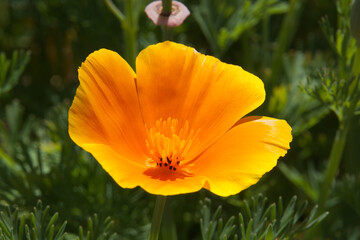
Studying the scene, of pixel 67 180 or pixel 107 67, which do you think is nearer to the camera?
pixel 107 67

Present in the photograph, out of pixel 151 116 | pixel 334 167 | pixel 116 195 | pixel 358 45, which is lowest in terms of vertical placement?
pixel 116 195

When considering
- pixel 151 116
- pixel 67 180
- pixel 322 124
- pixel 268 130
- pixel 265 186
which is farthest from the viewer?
pixel 322 124

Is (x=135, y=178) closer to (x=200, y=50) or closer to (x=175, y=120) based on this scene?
(x=175, y=120)

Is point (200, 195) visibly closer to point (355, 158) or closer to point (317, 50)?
point (355, 158)

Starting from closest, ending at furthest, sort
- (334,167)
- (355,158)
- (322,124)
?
(334,167) < (355,158) < (322,124)

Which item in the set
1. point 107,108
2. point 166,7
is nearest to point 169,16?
point 166,7

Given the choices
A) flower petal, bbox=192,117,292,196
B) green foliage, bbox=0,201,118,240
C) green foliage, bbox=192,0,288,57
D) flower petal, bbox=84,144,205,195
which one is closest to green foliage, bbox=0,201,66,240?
green foliage, bbox=0,201,118,240

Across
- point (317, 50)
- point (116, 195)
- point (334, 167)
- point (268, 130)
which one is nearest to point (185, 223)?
point (116, 195)
